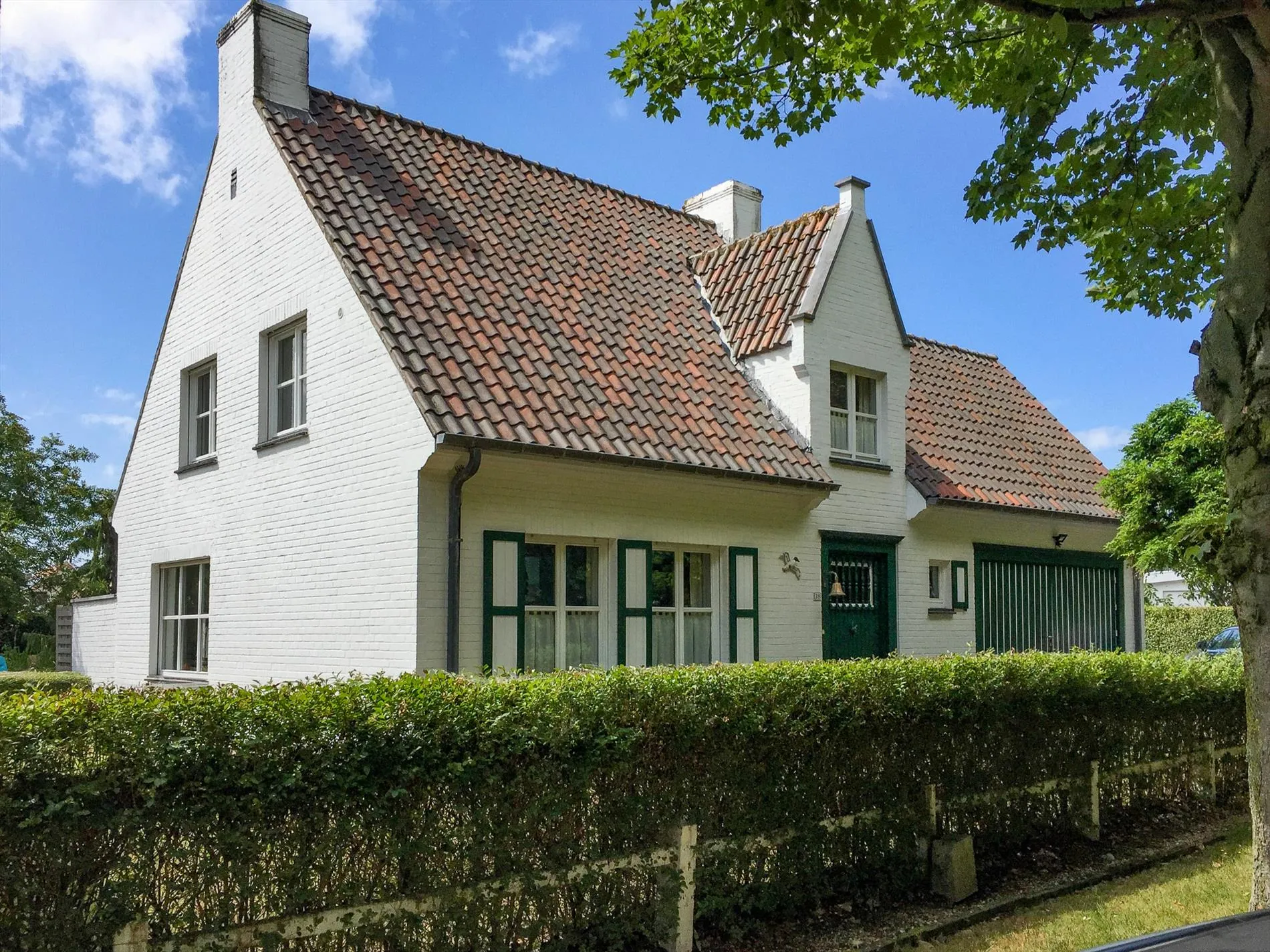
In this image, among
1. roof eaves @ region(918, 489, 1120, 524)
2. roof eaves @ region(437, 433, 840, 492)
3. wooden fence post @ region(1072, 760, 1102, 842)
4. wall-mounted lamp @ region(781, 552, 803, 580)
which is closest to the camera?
wooden fence post @ region(1072, 760, 1102, 842)

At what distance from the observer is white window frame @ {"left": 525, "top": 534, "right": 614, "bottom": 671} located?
38.2 feet

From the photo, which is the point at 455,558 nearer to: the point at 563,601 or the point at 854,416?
the point at 563,601

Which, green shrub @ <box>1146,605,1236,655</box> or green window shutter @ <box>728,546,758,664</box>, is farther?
green shrub @ <box>1146,605,1236,655</box>

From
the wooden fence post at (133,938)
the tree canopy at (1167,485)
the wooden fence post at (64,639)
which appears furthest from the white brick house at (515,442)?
the wooden fence post at (64,639)

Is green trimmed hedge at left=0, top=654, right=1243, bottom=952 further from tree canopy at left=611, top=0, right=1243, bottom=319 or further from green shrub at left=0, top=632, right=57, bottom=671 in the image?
green shrub at left=0, top=632, right=57, bottom=671

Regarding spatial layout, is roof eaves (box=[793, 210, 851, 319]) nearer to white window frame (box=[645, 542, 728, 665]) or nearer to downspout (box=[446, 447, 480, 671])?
white window frame (box=[645, 542, 728, 665])

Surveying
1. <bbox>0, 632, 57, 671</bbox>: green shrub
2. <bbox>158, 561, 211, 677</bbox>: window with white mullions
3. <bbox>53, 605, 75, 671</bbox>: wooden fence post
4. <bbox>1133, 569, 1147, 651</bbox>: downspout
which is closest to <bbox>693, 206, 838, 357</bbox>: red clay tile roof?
<bbox>158, 561, 211, 677</bbox>: window with white mullions

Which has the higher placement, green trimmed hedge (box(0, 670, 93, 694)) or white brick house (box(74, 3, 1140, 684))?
white brick house (box(74, 3, 1140, 684))

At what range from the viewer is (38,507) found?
3912 centimetres

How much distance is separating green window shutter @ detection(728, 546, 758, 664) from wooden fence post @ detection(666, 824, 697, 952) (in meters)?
6.09

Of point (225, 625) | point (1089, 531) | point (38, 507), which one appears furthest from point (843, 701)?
point (38, 507)

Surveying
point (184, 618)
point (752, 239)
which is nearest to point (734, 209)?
point (752, 239)

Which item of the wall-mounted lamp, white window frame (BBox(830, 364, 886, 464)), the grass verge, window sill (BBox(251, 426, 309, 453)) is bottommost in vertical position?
the grass verge

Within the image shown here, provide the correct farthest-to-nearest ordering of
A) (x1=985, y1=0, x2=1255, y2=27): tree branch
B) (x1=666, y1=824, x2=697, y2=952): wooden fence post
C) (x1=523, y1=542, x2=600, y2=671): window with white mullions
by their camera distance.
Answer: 1. (x1=523, y1=542, x2=600, y2=671): window with white mullions
2. (x1=666, y1=824, x2=697, y2=952): wooden fence post
3. (x1=985, y1=0, x2=1255, y2=27): tree branch
